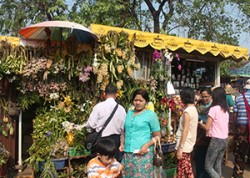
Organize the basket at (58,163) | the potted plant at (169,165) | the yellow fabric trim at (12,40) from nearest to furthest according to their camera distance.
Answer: the basket at (58,163) → the yellow fabric trim at (12,40) → the potted plant at (169,165)

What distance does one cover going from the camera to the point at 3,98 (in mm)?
5375

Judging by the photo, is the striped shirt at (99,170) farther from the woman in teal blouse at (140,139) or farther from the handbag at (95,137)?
the handbag at (95,137)

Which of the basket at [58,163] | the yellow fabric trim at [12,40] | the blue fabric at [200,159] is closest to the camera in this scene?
the blue fabric at [200,159]

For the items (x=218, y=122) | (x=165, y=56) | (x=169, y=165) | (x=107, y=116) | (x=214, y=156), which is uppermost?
(x=165, y=56)

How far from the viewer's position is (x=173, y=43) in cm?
580

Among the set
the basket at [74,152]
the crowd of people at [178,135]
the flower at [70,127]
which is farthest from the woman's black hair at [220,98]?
the basket at [74,152]

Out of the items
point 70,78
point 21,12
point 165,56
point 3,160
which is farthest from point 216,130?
point 21,12

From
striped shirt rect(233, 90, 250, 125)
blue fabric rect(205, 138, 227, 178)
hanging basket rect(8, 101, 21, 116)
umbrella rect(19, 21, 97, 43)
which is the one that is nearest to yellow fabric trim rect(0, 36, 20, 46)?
umbrella rect(19, 21, 97, 43)

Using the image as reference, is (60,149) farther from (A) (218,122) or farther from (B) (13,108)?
(A) (218,122)

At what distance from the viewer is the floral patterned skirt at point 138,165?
3297 millimetres

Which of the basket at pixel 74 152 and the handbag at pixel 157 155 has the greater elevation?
the handbag at pixel 157 155

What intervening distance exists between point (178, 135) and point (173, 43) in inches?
94.2

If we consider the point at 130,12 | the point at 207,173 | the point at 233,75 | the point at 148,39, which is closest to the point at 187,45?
the point at 148,39

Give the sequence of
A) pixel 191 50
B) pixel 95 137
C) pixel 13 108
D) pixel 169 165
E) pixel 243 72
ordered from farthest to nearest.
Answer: pixel 243 72
pixel 191 50
pixel 169 165
pixel 13 108
pixel 95 137
